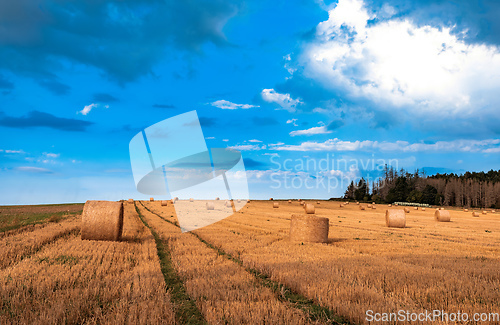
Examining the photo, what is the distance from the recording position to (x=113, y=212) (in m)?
14.0

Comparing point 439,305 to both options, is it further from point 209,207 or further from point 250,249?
point 209,207

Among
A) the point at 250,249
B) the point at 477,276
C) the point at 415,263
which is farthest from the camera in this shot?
the point at 250,249

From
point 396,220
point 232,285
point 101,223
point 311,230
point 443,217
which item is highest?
point 101,223

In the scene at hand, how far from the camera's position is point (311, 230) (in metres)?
14.1

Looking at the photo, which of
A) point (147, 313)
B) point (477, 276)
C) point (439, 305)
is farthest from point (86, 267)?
point (477, 276)

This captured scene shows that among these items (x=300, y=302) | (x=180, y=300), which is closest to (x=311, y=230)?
(x=300, y=302)

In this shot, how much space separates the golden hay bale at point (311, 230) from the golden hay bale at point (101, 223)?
7720mm

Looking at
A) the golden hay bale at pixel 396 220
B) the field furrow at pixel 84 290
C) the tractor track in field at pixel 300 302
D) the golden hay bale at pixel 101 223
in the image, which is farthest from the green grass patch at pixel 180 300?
the golden hay bale at pixel 396 220

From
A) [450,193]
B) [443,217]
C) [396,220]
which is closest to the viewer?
[396,220]

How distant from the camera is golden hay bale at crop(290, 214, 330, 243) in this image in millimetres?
14070

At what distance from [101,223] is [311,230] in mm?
9074

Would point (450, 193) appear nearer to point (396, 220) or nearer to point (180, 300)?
point (396, 220)

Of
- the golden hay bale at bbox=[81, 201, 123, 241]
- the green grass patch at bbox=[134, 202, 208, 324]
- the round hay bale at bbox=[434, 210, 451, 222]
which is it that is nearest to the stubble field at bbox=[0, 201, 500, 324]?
the green grass patch at bbox=[134, 202, 208, 324]

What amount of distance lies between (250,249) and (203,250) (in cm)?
171
